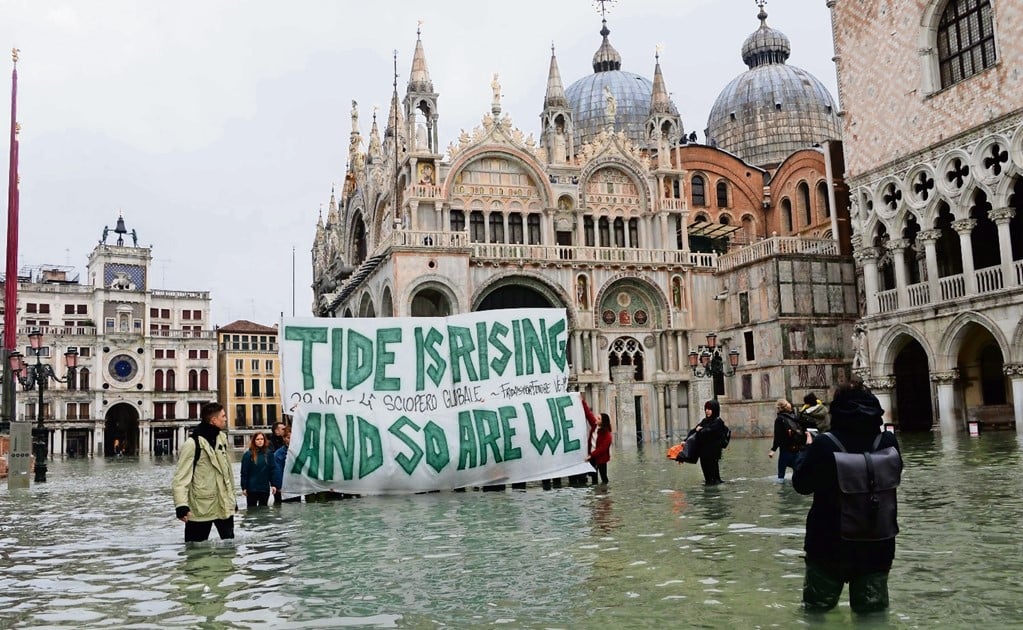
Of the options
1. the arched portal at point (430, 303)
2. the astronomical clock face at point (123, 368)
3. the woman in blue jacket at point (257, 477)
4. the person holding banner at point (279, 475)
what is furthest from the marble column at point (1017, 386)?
the astronomical clock face at point (123, 368)

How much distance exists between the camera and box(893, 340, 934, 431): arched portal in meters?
34.4

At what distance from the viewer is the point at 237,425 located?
76250mm

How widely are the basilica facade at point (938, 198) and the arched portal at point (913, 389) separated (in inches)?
1.5

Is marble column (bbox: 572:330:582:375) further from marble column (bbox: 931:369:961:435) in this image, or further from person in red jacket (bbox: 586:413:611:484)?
person in red jacket (bbox: 586:413:611:484)

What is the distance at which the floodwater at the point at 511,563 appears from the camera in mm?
5926

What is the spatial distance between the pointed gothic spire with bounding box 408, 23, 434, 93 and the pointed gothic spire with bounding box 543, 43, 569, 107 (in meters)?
5.54

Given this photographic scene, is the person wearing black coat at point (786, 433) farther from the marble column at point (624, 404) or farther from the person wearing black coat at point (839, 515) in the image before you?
the marble column at point (624, 404)

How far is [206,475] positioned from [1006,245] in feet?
82.0

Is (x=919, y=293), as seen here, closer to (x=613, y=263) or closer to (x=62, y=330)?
(x=613, y=263)

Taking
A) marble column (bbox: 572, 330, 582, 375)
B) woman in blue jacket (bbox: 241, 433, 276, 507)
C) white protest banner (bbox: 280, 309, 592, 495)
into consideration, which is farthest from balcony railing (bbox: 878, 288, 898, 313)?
woman in blue jacket (bbox: 241, 433, 276, 507)

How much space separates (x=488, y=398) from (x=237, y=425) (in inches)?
2589

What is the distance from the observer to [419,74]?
41.6 meters

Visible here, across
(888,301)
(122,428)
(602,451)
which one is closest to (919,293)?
(888,301)

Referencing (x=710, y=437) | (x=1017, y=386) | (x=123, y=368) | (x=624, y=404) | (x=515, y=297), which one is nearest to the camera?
(x=710, y=437)
